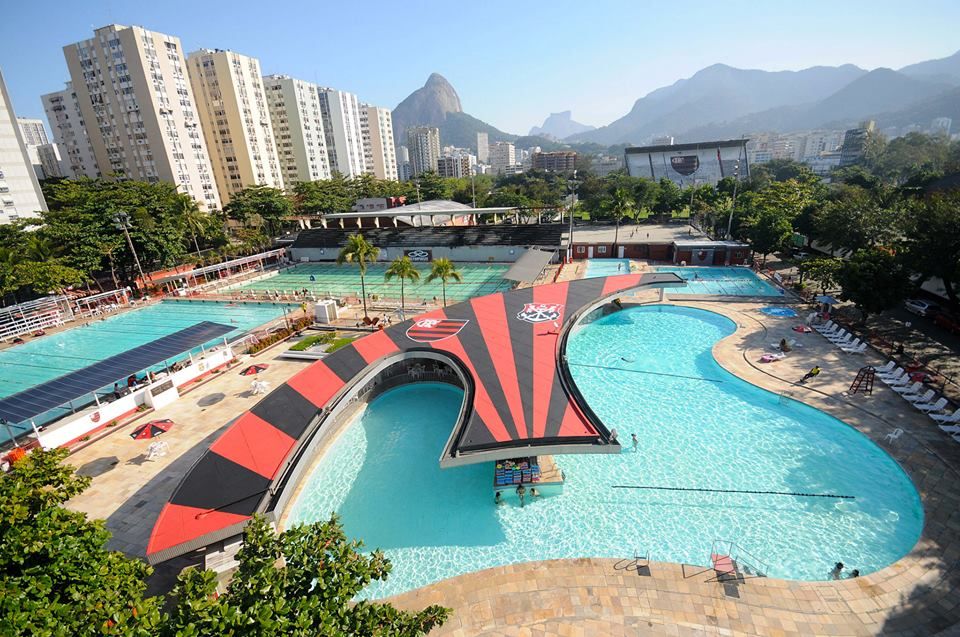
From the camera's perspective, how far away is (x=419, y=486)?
20062mm

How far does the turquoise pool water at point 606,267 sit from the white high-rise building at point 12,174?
80.2 meters

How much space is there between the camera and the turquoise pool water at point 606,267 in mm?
55088

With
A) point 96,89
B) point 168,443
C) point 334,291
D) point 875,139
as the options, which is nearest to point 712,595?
point 168,443

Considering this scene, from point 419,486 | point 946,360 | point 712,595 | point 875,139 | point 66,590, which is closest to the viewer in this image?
point 66,590

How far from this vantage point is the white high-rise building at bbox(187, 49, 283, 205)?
104 m

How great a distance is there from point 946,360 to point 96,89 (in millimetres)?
137747

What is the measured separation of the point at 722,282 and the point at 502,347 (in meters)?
36.7

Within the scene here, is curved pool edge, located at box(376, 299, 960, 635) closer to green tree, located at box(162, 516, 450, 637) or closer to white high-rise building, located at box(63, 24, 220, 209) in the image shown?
green tree, located at box(162, 516, 450, 637)

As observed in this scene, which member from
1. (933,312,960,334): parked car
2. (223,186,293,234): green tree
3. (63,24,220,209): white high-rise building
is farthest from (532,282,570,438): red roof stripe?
(63,24,220,209): white high-rise building

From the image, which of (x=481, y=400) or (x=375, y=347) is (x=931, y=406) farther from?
(x=375, y=347)

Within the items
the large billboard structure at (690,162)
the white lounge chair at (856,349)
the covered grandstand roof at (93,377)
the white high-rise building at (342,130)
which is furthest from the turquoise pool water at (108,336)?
the large billboard structure at (690,162)

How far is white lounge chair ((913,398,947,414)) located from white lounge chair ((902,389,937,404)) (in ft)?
1.39

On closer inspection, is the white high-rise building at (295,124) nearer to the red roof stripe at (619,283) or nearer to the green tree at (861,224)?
the red roof stripe at (619,283)

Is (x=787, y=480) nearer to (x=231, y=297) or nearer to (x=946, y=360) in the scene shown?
(x=946, y=360)
